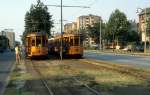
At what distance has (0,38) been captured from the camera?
336ft

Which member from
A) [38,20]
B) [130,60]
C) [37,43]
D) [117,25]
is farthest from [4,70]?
[117,25]

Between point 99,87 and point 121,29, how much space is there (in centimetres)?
9907

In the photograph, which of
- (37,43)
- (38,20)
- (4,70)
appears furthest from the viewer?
(38,20)

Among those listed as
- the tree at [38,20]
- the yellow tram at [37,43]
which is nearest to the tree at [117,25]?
the tree at [38,20]

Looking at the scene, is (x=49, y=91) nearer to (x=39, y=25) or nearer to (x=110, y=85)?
(x=110, y=85)

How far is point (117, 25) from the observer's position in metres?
116

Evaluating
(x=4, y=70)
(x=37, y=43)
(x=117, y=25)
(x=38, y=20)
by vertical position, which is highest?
(x=38, y=20)

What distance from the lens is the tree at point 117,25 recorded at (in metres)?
116

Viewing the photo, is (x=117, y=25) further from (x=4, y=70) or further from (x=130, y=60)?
(x=4, y=70)

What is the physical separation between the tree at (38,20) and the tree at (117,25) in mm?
20117

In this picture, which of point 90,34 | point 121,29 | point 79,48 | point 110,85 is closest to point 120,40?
point 121,29

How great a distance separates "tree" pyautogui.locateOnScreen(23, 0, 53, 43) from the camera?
99.8 m

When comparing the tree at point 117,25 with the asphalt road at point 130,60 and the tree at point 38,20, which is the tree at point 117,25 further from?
the asphalt road at point 130,60

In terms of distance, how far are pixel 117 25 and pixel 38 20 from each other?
24.0 meters
